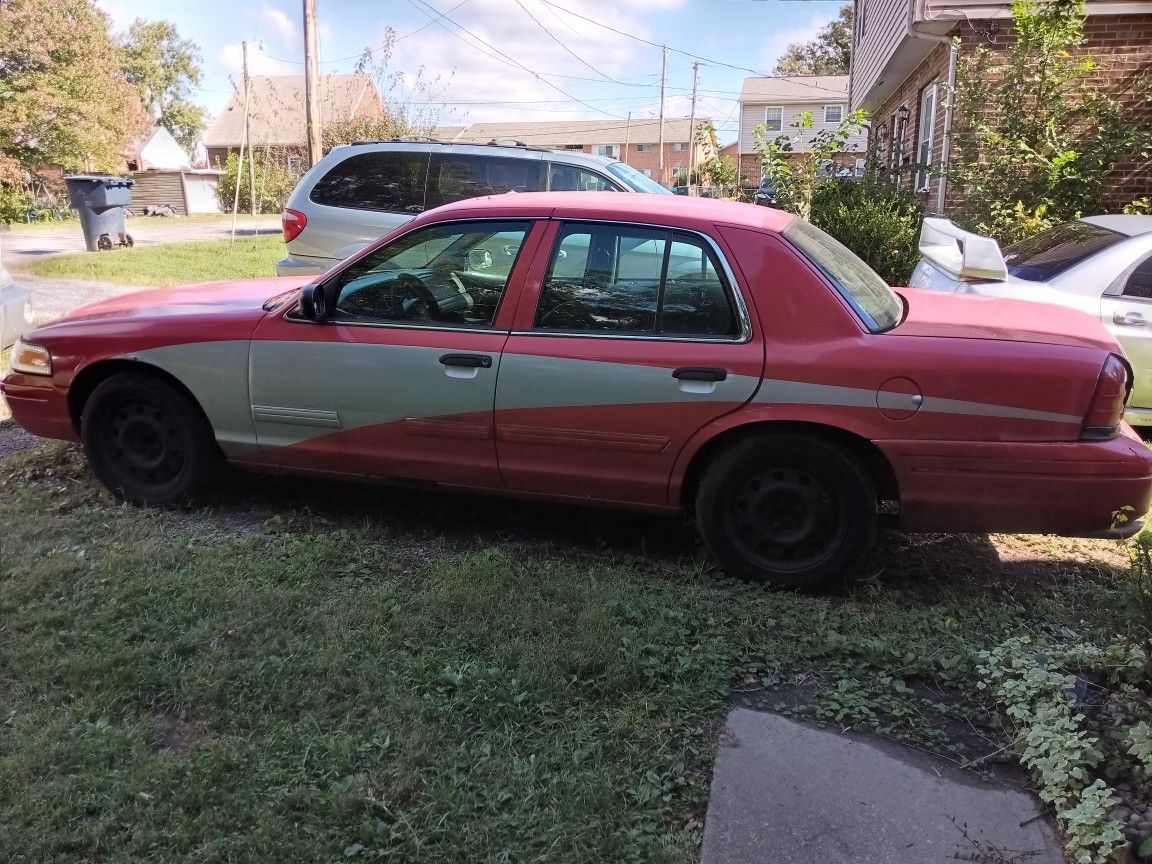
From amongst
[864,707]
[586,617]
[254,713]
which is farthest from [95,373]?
[864,707]

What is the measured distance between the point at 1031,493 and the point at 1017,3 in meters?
7.77

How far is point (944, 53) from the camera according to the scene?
11648mm

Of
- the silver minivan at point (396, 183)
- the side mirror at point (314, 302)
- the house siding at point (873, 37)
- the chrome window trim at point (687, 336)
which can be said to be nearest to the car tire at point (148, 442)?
the side mirror at point (314, 302)

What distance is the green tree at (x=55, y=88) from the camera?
97.8ft

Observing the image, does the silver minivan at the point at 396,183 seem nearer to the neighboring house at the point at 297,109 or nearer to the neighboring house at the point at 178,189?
the neighboring house at the point at 297,109

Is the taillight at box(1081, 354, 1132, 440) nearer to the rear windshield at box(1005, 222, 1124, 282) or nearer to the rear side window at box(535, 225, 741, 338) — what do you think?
the rear side window at box(535, 225, 741, 338)

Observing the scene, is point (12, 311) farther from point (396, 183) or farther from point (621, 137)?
point (621, 137)

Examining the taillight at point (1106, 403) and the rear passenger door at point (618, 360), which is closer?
the taillight at point (1106, 403)

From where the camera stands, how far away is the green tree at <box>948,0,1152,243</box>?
924 cm

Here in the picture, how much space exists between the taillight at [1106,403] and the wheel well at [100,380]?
391 centimetres

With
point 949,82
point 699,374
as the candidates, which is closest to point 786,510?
point 699,374

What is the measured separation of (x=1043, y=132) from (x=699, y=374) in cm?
780

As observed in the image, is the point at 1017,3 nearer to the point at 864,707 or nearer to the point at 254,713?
the point at 864,707

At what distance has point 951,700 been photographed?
3.07 metres
